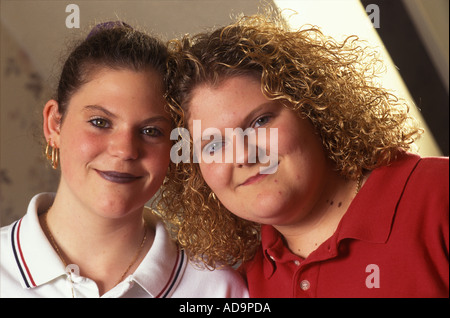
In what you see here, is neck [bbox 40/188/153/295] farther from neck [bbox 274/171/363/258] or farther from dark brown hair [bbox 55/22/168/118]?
neck [bbox 274/171/363/258]

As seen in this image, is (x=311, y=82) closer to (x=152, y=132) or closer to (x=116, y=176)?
(x=152, y=132)

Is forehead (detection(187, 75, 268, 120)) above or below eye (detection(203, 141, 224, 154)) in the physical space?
above

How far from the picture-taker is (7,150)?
167 centimetres

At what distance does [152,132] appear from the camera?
1291 mm

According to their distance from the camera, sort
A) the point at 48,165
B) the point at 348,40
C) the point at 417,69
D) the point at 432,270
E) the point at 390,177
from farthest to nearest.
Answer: the point at 48,165
the point at 348,40
the point at 417,69
the point at 390,177
the point at 432,270

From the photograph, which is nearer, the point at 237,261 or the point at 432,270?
the point at 432,270

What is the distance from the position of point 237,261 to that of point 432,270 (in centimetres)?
53

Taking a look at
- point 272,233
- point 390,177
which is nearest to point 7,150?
point 272,233

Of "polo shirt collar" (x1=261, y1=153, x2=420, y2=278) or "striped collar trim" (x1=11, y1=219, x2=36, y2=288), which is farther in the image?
"striped collar trim" (x1=11, y1=219, x2=36, y2=288)

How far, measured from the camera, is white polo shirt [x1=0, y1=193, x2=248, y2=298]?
4.09ft

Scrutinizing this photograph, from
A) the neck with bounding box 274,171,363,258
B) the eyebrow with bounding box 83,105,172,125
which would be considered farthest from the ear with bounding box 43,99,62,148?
the neck with bounding box 274,171,363,258

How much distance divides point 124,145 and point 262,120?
31 cm

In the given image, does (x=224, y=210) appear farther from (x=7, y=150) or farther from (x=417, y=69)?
(x=7, y=150)
